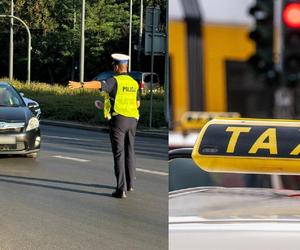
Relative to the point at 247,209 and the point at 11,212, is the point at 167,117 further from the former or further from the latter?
the point at 11,212

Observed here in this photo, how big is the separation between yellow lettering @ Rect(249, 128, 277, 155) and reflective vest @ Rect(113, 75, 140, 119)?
482 cm

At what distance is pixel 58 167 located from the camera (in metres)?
9.15

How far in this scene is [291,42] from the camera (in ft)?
5.98

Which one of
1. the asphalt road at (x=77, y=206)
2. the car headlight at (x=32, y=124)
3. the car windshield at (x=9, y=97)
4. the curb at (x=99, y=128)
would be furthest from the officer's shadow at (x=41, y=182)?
the curb at (x=99, y=128)

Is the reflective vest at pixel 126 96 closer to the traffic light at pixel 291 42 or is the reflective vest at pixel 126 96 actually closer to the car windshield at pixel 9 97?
the car windshield at pixel 9 97

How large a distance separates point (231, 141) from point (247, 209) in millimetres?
283

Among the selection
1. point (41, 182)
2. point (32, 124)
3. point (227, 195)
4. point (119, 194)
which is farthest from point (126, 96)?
point (227, 195)

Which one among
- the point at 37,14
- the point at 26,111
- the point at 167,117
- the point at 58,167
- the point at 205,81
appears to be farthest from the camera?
the point at 37,14

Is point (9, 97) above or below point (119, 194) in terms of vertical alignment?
above

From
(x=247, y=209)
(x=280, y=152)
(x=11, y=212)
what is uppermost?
(x=280, y=152)

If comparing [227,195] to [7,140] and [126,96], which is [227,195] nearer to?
[126,96]

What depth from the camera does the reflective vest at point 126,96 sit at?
6781 mm

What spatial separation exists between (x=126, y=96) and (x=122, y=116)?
0.29 m

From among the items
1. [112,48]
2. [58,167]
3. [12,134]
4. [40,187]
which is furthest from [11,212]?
[112,48]
